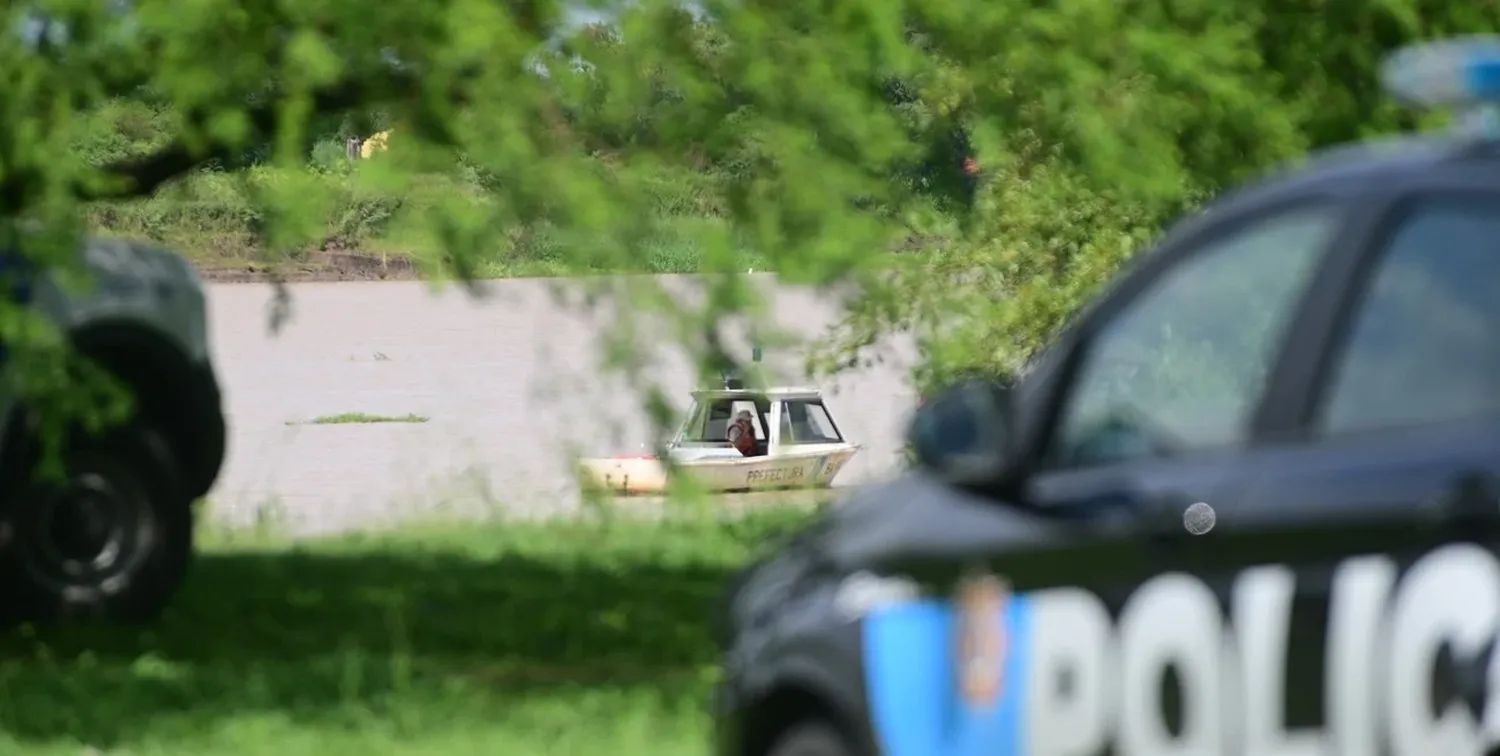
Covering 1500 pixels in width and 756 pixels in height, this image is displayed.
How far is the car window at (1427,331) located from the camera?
4.19 meters

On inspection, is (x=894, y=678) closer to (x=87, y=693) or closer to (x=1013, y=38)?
(x=1013, y=38)

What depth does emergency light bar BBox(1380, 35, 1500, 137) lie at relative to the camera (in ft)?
Result: 14.6

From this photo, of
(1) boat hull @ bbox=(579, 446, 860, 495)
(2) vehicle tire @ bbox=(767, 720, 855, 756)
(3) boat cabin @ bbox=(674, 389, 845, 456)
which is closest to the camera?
(2) vehicle tire @ bbox=(767, 720, 855, 756)

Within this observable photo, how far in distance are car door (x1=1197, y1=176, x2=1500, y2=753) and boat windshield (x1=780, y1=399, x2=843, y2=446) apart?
2645 centimetres

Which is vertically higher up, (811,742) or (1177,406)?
(1177,406)

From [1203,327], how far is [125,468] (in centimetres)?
687

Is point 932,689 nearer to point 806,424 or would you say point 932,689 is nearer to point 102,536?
point 102,536

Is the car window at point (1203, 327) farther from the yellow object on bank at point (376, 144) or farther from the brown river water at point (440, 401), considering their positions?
the yellow object on bank at point (376, 144)

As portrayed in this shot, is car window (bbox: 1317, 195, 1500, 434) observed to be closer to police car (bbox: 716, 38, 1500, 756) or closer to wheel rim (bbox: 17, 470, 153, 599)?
police car (bbox: 716, 38, 1500, 756)

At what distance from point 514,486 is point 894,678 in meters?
17.0

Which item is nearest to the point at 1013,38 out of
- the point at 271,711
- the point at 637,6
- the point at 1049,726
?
the point at 637,6

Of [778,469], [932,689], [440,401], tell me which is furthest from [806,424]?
[932,689]

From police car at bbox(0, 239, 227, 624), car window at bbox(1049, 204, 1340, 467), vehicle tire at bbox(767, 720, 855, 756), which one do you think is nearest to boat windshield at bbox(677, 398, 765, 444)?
police car at bbox(0, 239, 227, 624)

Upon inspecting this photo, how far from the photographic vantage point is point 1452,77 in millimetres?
4488
